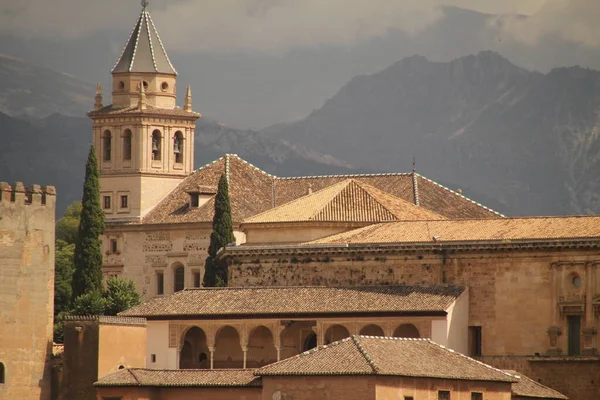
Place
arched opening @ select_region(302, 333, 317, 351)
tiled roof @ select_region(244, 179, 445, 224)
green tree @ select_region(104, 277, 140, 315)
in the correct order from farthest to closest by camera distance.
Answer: green tree @ select_region(104, 277, 140, 315), tiled roof @ select_region(244, 179, 445, 224), arched opening @ select_region(302, 333, 317, 351)

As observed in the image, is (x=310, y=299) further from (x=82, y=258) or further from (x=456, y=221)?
(x=82, y=258)

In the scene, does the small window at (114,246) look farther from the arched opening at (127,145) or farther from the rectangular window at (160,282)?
the arched opening at (127,145)

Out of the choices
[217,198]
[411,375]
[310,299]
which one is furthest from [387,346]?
[217,198]

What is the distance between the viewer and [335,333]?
248ft

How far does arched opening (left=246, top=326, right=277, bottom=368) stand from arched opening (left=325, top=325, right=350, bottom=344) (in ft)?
7.38

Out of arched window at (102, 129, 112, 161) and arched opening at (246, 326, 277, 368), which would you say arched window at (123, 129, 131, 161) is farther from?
arched opening at (246, 326, 277, 368)

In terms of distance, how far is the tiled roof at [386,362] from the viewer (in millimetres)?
64375

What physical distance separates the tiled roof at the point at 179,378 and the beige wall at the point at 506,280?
10.1 metres

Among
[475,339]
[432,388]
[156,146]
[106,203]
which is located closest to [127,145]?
[156,146]

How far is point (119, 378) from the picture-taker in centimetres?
6975

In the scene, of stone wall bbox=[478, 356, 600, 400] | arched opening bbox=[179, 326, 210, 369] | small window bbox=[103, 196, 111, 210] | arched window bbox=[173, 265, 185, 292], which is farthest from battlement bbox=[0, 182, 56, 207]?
small window bbox=[103, 196, 111, 210]

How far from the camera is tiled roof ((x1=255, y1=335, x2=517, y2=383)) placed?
211 ft

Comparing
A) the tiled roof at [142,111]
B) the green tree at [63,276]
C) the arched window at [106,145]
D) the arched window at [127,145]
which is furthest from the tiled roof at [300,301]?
the arched window at [106,145]

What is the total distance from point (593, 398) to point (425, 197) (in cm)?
2379
